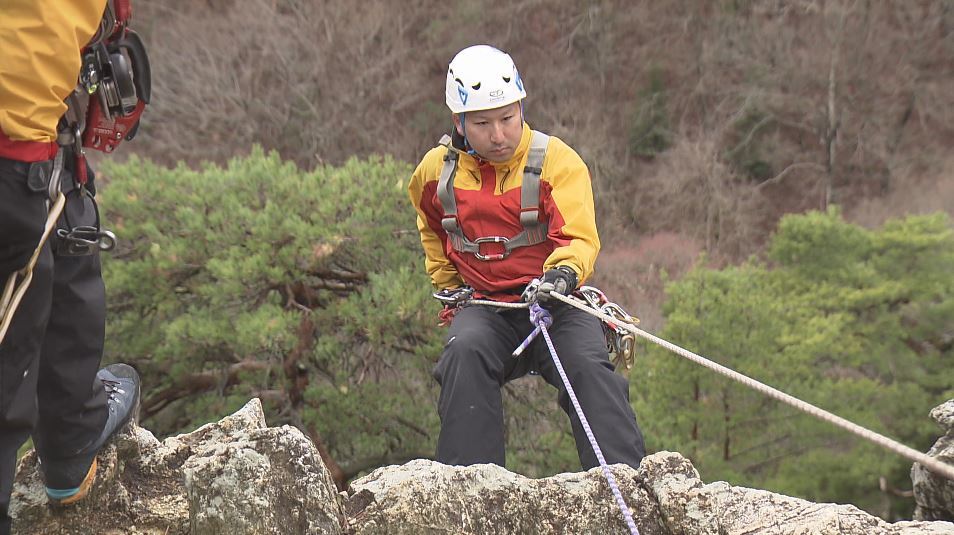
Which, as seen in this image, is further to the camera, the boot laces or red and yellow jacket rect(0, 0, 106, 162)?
the boot laces

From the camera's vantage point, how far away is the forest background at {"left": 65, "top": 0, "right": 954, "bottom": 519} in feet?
19.9

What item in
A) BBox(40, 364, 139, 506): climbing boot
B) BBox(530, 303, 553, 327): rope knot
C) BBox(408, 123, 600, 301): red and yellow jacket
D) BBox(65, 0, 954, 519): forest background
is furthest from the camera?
BBox(65, 0, 954, 519): forest background

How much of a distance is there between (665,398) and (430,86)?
15952mm

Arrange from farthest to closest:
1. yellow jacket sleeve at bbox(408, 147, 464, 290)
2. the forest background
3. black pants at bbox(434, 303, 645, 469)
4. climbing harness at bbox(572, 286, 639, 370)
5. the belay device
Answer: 1. the forest background
2. yellow jacket sleeve at bbox(408, 147, 464, 290)
3. climbing harness at bbox(572, 286, 639, 370)
4. black pants at bbox(434, 303, 645, 469)
5. the belay device

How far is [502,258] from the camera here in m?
3.34

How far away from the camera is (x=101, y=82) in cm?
247

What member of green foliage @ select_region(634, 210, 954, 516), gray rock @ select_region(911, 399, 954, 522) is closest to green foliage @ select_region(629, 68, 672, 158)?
green foliage @ select_region(634, 210, 954, 516)

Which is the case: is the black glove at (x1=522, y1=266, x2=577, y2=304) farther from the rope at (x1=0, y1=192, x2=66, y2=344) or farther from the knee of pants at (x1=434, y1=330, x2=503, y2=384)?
the rope at (x1=0, y1=192, x2=66, y2=344)

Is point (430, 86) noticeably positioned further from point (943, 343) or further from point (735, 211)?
point (943, 343)

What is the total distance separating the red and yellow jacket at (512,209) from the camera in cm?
313

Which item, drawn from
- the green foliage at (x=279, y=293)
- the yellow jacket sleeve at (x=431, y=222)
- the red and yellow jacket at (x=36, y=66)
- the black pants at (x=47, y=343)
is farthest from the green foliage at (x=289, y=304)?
the red and yellow jacket at (x=36, y=66)

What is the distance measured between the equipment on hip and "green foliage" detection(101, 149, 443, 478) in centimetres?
227

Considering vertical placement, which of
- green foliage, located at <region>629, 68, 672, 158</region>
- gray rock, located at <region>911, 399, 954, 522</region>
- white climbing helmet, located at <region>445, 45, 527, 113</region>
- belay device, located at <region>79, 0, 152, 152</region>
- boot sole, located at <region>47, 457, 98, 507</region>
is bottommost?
green foliage, located at <region>629, 68, 672, 158</region>

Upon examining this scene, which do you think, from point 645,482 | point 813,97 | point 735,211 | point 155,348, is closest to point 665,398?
point 155,348
